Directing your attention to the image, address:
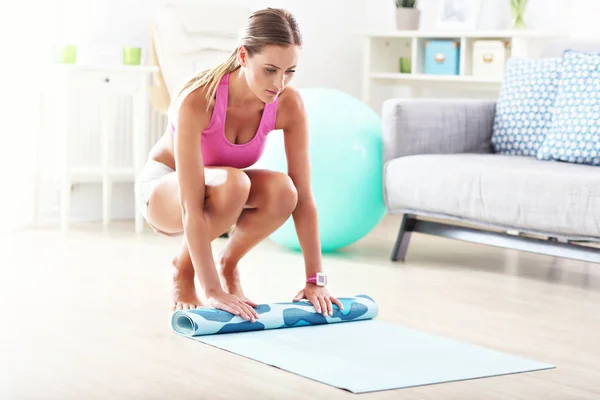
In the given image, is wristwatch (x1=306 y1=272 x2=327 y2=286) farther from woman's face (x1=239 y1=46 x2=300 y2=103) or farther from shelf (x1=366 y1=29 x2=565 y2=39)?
shelf (x1=366 y1=29 x2=565 y2=39)

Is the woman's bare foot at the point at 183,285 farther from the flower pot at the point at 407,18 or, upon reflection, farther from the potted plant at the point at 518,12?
the flower pot at the point at 407,18

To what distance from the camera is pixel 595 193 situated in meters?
3.00

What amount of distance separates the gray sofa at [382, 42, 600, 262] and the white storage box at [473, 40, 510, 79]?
0.74 m

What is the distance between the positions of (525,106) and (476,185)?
0.57 meters

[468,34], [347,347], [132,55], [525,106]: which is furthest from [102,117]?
[347,347]

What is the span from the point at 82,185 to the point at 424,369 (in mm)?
2860

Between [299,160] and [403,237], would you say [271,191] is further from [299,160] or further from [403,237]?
[403,237]

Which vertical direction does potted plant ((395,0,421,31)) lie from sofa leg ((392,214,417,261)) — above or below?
above

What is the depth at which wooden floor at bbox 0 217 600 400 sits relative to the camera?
196 centimetres

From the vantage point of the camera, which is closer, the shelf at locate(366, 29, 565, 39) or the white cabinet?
the white cabinet

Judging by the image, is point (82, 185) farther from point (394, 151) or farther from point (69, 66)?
point (394, 151)

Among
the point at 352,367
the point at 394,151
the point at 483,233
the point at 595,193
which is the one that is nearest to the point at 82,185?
the point at 394,151

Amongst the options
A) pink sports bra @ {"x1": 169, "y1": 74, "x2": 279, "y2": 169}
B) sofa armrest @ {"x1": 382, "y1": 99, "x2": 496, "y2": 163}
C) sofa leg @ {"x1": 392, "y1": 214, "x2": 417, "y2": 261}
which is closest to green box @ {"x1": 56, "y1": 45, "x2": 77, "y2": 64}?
sofa armrest @ {"x1": 382, "y1": 99, "x2": 496, "y2": 163}

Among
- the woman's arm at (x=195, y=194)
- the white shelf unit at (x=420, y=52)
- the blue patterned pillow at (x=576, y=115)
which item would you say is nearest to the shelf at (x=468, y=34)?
the white shelf unit at (x=420, y=52)
